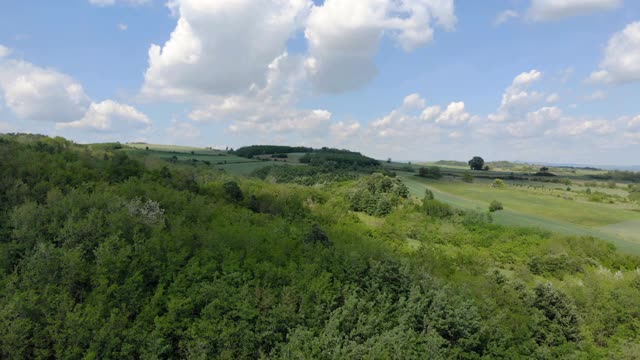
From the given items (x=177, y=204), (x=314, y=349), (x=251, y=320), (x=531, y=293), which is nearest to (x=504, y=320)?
(x=531, y=293)

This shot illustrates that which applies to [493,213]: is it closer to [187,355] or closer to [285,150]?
[187,355]

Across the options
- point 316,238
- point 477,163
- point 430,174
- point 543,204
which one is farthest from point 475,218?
point 477,163

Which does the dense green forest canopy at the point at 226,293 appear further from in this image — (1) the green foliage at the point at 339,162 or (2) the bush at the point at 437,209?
(1) the green foliage at the point at 339,162

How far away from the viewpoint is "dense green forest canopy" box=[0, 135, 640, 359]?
29.3 meters

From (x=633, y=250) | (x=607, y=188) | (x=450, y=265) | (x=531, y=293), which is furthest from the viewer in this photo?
(x=607, y=188)

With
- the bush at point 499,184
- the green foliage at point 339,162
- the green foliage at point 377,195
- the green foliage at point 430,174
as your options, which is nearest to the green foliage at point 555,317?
the green foliage at point 377,195

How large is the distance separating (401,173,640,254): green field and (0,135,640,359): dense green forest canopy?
64.9 feet

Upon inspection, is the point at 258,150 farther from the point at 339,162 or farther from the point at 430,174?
the point at 430,174

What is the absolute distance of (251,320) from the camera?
32500mm

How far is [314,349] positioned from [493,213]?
73620 millimetres

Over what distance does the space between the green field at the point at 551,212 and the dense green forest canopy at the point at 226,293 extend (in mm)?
19787

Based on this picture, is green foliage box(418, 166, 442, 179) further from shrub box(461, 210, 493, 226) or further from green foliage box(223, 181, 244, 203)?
green foliage box(223, 181, 244, 203)

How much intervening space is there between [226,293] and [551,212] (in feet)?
278

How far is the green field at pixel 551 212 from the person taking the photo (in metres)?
75.6
